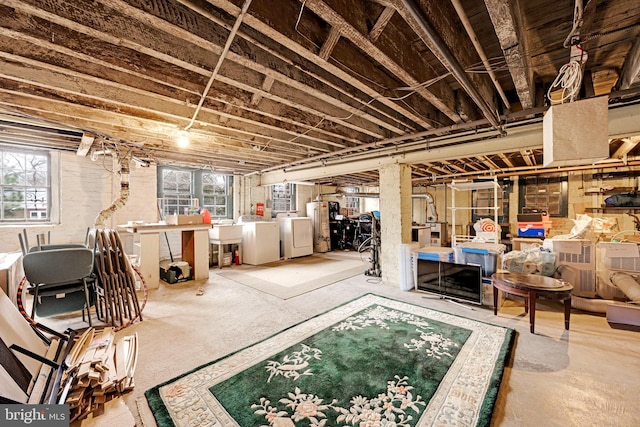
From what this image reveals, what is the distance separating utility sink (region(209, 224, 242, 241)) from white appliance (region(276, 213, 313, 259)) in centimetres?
128

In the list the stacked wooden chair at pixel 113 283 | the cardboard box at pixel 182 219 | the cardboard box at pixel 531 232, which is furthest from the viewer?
the cardboard box at pixel 531 232

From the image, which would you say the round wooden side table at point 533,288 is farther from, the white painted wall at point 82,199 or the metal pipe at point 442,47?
the white painted wall at point 82,199

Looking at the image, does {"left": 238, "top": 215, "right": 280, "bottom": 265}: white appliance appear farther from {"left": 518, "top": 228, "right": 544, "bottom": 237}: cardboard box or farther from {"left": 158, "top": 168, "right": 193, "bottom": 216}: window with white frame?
{"left": 518, "top": 228, "right": 544, "bottom": 237}: cardboard box

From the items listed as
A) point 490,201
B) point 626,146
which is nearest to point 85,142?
point 626,146

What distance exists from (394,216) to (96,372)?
4.09 metres

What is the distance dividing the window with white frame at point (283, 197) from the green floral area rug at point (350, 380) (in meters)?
5.69

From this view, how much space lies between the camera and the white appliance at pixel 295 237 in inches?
273

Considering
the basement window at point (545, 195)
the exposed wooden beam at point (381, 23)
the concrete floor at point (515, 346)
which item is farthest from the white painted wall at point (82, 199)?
the basement window at point (545, 195)

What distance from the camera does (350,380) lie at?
1.93 metres

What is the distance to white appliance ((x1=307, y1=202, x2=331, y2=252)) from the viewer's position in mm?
8070

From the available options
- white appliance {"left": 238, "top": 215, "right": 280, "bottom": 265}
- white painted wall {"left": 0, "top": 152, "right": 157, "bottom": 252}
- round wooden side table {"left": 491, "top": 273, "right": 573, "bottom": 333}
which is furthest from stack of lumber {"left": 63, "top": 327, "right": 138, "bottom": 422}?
white appliance {"left": 238, "top": 215, "right": 280, "bottom": 265}

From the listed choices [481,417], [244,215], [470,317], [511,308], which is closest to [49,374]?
[481,417]

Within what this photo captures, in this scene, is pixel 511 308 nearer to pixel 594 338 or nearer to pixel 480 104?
pixel 594 338

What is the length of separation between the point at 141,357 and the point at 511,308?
4324mm
